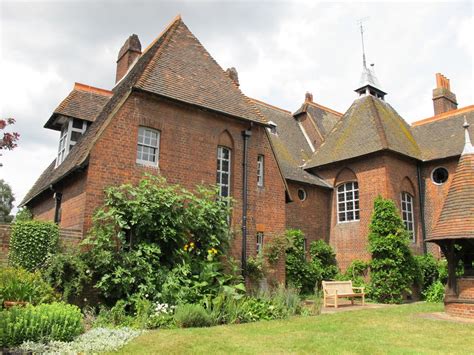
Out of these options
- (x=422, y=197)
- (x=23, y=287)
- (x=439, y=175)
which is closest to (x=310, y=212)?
(x=422, y=197)

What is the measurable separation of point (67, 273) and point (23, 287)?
159 cm

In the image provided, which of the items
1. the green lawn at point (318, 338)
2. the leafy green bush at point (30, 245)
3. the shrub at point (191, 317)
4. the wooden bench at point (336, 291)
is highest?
the leafy green bush at point (30, 245)

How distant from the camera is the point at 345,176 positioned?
2284 centimetres

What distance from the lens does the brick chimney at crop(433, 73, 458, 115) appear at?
27.9m

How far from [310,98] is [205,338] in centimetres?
2518

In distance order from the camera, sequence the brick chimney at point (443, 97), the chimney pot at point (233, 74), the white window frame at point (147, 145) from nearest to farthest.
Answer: the white window frame at point (147, 145)
the chimney pot at point (233, 74)
the brick chimney at point (443, 97)

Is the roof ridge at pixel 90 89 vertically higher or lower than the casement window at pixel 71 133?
higher

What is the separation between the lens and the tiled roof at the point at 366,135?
2186 centimetres

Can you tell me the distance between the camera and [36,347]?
7.31m

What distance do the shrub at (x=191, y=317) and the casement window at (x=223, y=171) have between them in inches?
227

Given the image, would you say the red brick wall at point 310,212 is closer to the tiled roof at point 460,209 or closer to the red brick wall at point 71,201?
the tiled roof at point 460,209

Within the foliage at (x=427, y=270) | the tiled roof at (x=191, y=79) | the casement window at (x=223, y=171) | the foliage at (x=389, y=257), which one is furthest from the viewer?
the foliage at (x=427, y=270)

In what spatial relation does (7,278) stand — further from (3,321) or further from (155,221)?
(155,221)

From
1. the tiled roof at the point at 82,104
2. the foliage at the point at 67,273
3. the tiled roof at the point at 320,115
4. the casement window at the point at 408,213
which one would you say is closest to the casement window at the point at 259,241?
the foliage at the point at 67,273
